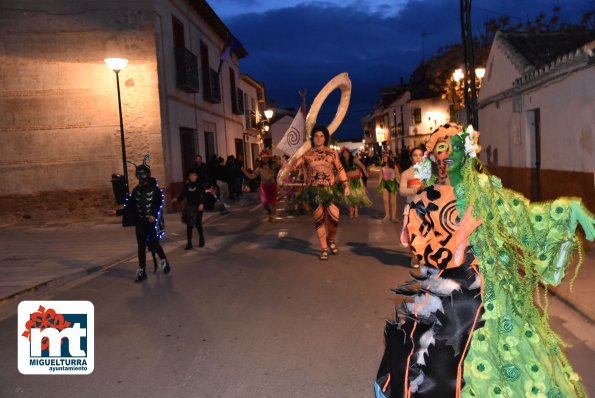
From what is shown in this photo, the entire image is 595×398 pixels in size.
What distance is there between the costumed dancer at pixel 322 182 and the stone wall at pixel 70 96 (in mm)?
9168

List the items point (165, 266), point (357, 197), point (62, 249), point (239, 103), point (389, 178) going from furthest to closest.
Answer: point (239, 103), point (389, 178), point (62, 249), point (357, 197), point (165, 266)

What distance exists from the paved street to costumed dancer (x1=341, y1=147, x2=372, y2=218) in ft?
3.30

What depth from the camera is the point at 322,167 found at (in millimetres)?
9594

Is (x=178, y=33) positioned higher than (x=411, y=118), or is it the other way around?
(x=178, y=33)

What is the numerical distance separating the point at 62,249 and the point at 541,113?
436 inches

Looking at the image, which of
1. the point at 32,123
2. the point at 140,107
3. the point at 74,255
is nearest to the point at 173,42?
the point at 140,107

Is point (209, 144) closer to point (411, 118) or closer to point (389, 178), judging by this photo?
point (389, 178)

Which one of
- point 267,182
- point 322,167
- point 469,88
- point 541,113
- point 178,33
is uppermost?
point 178,33

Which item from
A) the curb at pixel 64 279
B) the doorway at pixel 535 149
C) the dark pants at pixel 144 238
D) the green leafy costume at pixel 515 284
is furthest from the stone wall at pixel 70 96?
the green leafy costume at pixel 515 284

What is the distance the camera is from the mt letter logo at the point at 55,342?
5.01 metres

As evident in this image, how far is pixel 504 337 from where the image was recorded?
9.16 ft

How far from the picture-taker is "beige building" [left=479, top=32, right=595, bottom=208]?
11.2 meters

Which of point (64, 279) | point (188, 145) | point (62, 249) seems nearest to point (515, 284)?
point (64, 279)

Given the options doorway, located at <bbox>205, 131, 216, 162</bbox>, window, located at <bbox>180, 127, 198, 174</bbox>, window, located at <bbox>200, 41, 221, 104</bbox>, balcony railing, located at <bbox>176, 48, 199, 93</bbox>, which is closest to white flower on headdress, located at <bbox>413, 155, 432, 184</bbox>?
balcony railing, located at <bbox>176, 48, 199, 93</bbox>
